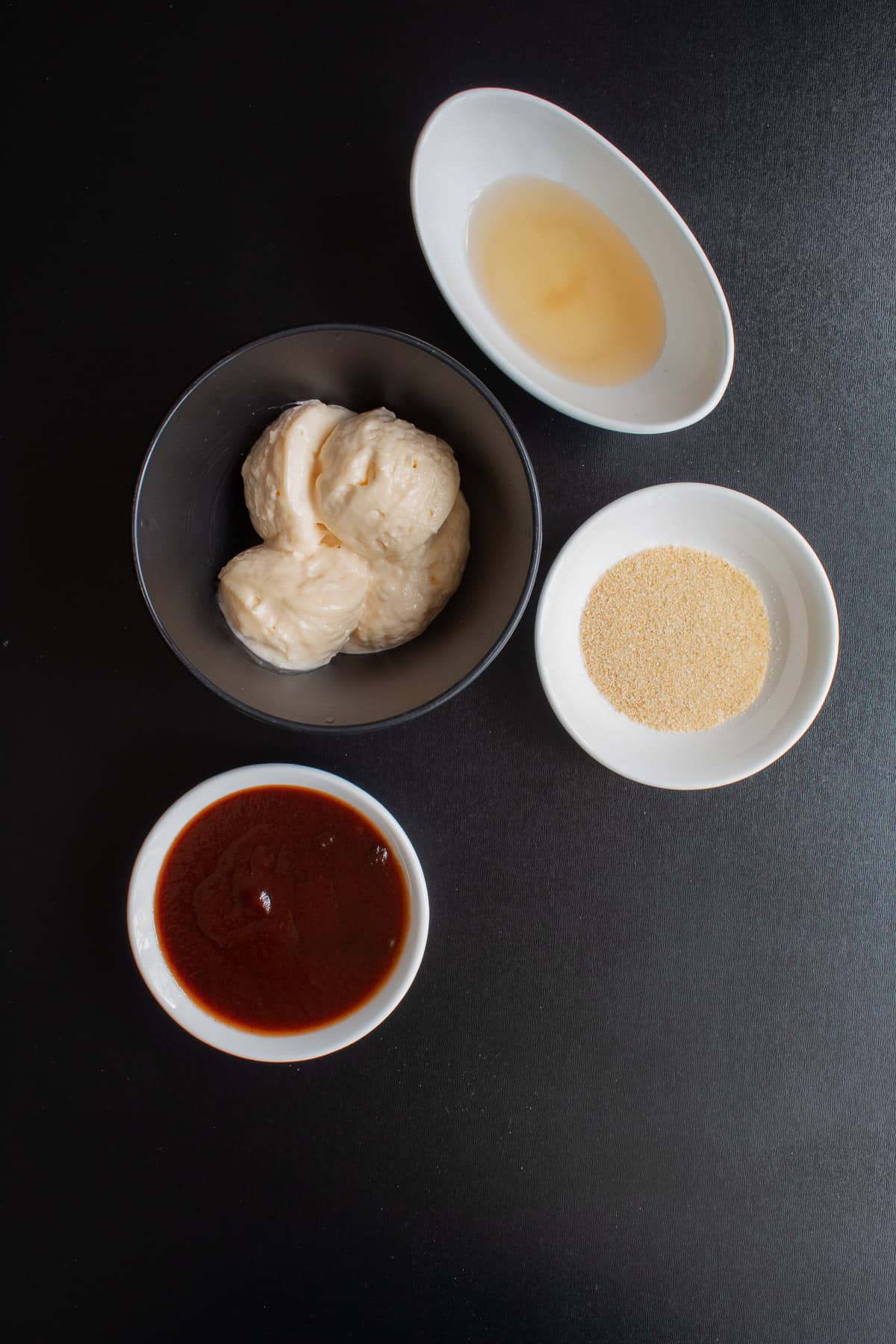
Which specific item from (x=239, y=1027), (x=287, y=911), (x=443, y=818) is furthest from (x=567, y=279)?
(x=239, y=1027)

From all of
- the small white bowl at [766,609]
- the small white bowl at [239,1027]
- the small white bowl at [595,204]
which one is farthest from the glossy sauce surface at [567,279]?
the small white bowl at [239,1027]

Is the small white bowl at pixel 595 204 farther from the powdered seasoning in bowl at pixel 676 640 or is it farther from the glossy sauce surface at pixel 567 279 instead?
the powdered seasoning in bowl at pixel 676 640

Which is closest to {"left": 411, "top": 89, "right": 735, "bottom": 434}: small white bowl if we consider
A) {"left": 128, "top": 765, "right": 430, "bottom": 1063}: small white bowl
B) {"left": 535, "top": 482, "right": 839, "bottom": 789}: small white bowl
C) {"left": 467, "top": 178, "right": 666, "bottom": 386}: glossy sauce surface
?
{"left": 467, "top": 178, "right": 666, "bottom": 386}: glossy sauce surface

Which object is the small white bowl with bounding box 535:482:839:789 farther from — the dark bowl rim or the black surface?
the dark bowl rim

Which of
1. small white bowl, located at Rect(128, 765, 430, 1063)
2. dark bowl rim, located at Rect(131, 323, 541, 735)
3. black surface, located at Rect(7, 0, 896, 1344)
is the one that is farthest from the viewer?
black surface, located at Rect(7, 0, 896, 1344)

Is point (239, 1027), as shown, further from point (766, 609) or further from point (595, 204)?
point (595, 204)
